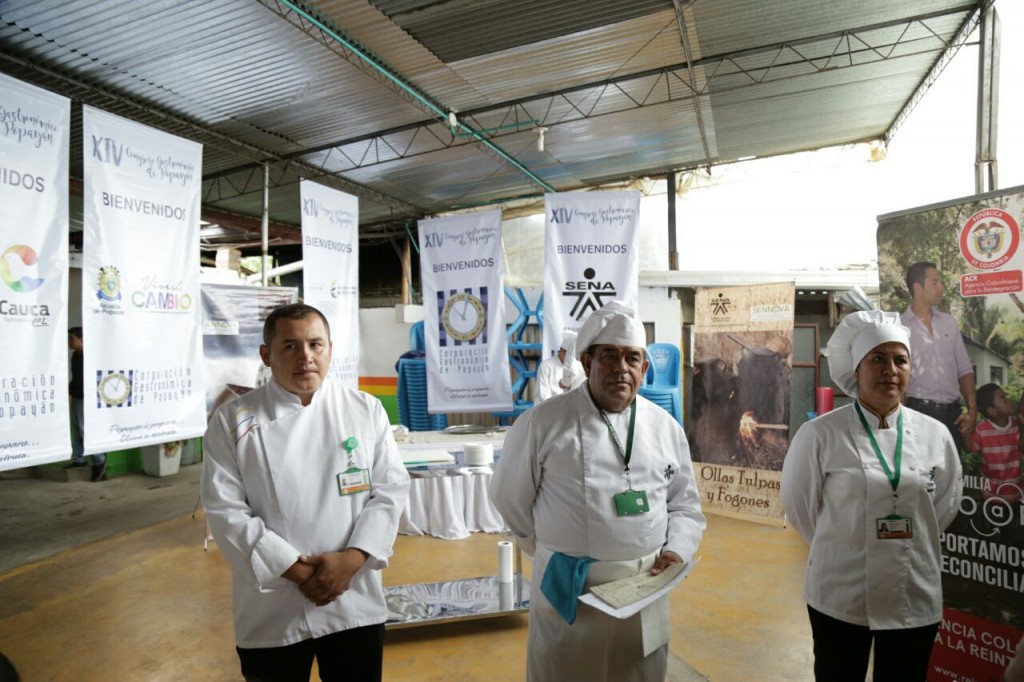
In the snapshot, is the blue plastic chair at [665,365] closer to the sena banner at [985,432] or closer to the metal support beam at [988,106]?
the metal support beam at [988,106]

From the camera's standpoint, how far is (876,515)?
190 cm

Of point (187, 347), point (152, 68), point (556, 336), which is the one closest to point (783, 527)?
point (556, 336)

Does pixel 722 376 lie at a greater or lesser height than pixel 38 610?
greater

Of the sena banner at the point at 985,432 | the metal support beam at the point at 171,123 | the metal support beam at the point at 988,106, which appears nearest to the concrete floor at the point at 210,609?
the sena banner at the point at 985,432

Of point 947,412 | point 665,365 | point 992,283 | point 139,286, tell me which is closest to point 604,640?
point 947,412

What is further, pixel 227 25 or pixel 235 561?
pixel 227 25

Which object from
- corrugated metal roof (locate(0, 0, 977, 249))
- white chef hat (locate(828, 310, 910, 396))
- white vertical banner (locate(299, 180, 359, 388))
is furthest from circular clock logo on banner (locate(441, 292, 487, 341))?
white chef hat (locate(828, 310, 910, 396))

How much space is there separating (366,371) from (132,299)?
7.35m

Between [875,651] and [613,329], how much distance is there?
1245mm

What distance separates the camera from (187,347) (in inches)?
169

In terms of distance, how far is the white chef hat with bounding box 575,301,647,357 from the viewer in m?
1.75

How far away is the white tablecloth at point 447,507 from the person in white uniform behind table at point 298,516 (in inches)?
125

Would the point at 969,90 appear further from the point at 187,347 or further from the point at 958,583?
the point at 187,347

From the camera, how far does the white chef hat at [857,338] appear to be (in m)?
1.95
